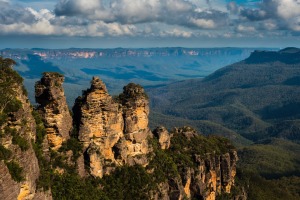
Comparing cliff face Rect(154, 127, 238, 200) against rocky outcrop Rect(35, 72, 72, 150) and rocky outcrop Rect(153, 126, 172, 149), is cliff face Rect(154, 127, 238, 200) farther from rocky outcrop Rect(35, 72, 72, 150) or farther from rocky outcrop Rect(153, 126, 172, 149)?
rocky outcrop Rect(35, 72, 72, 150)

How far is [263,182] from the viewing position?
307ft

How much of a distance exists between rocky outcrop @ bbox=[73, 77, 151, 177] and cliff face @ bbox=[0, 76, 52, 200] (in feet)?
39.6

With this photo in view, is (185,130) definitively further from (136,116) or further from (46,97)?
(46,97)

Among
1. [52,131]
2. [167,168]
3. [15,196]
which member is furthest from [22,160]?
[167,168]

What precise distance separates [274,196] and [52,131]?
6586 centimetres

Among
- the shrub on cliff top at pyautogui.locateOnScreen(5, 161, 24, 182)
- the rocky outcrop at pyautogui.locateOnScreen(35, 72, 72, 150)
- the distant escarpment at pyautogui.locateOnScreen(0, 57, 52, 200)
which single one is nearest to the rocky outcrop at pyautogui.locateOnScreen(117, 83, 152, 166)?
the rocky outcrop at pyautogui.locateOnScreen(35, 72, 72, 150)

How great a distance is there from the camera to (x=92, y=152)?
43.8m

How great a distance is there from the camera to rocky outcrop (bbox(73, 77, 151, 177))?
4500cm

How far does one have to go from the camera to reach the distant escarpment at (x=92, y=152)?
30.4 meters

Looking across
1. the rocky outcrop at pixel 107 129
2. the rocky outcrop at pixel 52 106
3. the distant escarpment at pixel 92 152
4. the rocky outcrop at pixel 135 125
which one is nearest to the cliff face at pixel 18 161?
the distant escarpment at pixel 92 152

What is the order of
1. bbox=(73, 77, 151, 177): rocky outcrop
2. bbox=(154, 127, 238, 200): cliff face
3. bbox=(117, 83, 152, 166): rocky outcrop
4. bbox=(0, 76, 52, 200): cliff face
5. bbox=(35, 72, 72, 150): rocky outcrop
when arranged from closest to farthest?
bbox=(0, 76, 52, 200): cliff face, bbox=(35, 72, 72, 150): rocky outcrop, bbox=(73, 77, 151, 177): rocky outcrop, bbox=(117, 83, 152, 166): rocky outcrop, bbox=(154, 127, 238, 200): cliff face

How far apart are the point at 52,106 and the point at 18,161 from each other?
12.8 m

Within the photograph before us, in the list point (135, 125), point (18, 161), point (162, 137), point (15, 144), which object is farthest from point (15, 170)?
point (162, 137)

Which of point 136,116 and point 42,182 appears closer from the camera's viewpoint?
point 42,182
